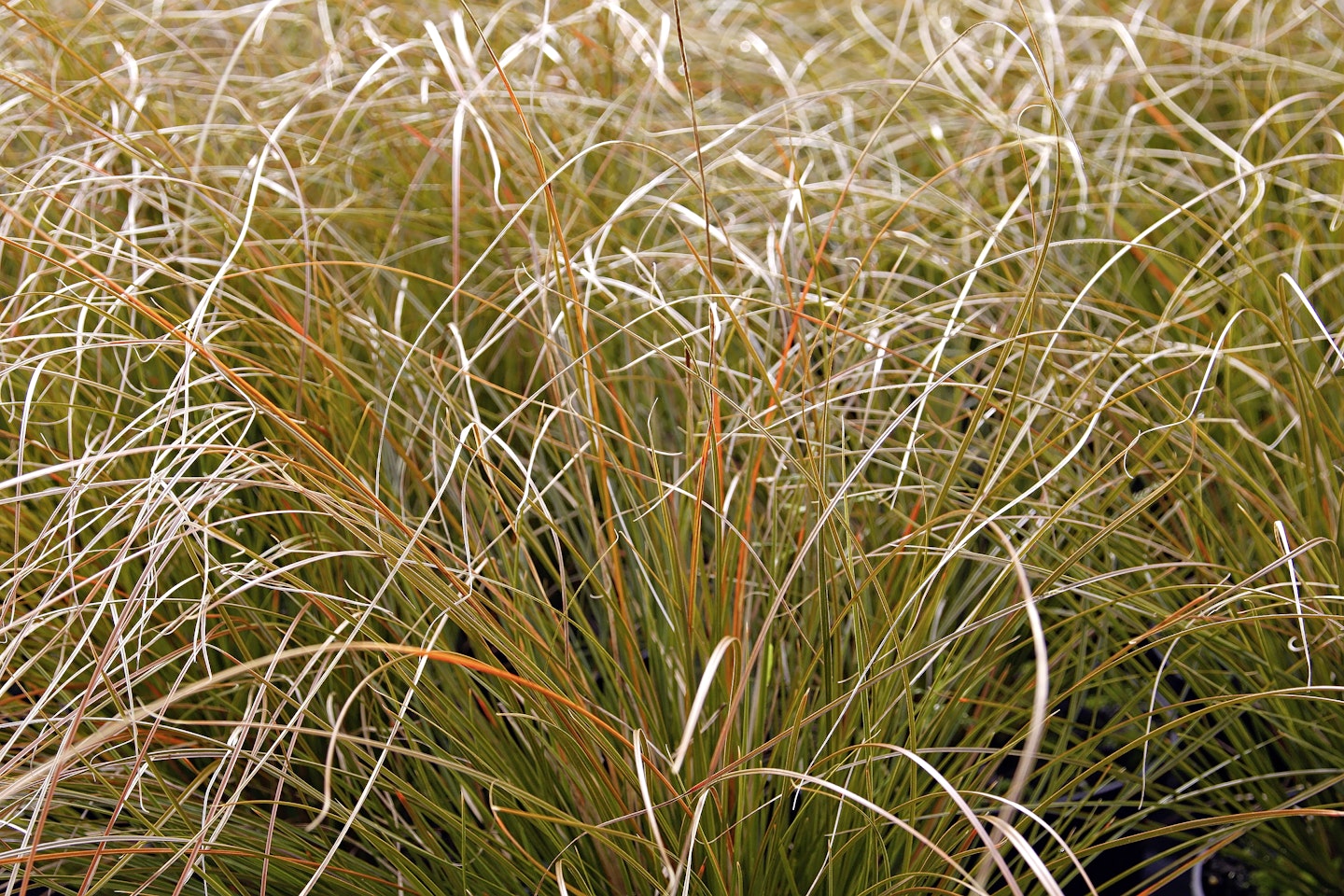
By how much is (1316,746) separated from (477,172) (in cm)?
105

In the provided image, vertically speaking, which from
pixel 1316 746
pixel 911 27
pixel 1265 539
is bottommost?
pixel 1316 746

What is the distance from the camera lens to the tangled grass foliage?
68cm

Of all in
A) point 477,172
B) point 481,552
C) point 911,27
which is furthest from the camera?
point 911,27

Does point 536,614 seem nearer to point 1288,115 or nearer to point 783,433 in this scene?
point 783,433

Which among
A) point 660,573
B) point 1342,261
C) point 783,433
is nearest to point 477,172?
point 783,433

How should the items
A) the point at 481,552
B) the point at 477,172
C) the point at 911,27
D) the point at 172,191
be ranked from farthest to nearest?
the point at 911,27
the point at 477,172
the point at 172,191
the point at 481,552

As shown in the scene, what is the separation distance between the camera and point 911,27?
6.25 feet

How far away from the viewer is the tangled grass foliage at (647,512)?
0.68 m

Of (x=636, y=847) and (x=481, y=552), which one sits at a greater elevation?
(x=481, y=552)

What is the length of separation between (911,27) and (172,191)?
51.3 inches

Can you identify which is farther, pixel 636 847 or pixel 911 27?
pixel 911 27

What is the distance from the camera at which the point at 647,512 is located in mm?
758

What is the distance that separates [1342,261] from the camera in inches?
47.8

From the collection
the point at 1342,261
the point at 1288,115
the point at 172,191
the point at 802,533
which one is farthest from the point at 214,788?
the point at 1288,115
